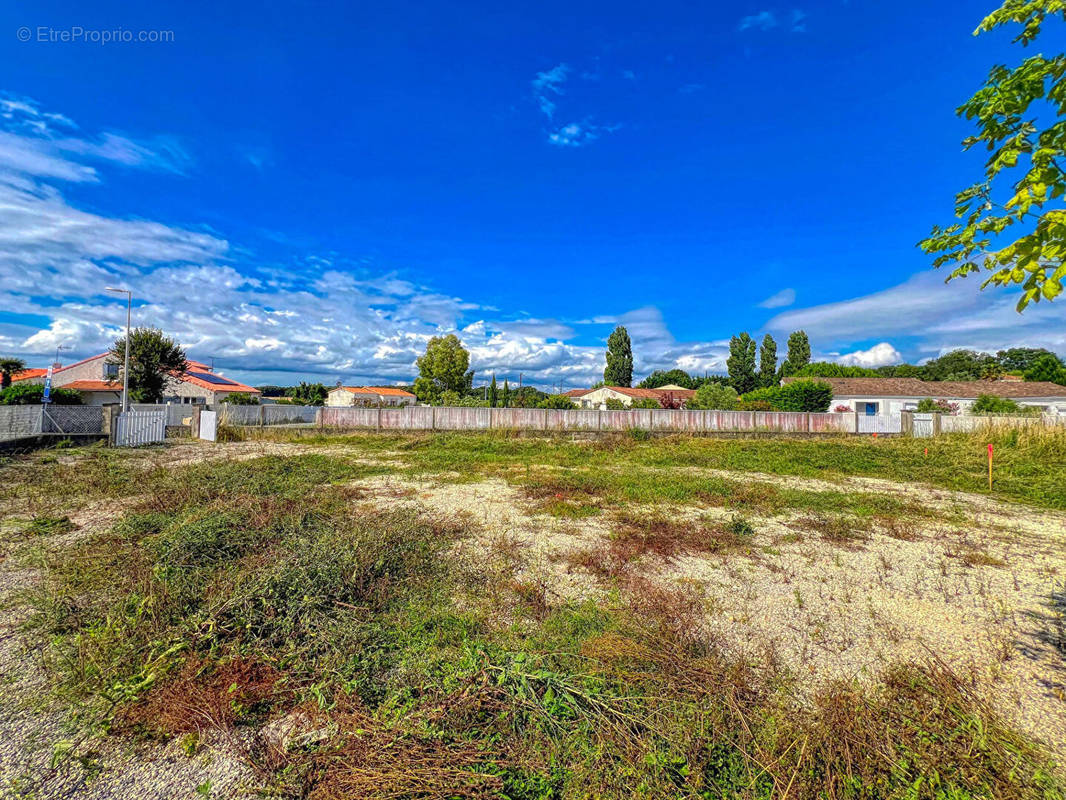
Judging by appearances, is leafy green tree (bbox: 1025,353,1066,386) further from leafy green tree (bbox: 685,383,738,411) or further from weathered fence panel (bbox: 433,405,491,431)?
weathered fence panel (bbox: 433,405,491,431)

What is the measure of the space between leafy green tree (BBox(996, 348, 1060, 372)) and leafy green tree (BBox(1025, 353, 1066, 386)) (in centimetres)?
862

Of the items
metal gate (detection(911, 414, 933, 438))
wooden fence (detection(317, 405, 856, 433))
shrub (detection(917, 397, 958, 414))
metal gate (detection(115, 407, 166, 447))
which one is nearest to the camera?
metal gate (detection(115, 407, 166, 447))

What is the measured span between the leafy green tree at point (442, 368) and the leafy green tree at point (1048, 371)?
59484mm

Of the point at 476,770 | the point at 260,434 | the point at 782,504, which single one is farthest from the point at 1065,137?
the point at 260,434

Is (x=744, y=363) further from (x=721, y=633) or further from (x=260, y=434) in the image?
(x=721, y=633)

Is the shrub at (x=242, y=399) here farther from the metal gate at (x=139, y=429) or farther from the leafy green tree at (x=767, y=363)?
the leafy green tree at (x=767, y=363)

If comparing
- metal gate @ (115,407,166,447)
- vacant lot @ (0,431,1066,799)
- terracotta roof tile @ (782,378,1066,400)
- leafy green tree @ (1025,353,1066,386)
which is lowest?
vacant lot @ (0,431,1066,799)

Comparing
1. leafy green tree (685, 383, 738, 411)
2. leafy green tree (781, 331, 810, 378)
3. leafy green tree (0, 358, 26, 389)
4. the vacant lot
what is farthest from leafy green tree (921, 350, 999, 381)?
leafy green tree (0, 358, 26, 389)

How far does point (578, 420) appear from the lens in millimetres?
25141

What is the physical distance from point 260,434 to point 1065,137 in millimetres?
24848

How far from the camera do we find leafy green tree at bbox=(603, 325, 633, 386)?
5644cm

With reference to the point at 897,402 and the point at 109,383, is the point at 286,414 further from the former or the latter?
the point at 897,402

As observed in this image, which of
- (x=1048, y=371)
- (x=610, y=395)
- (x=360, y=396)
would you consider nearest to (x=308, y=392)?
(x=360, y=396)

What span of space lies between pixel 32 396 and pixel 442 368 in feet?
87.3
